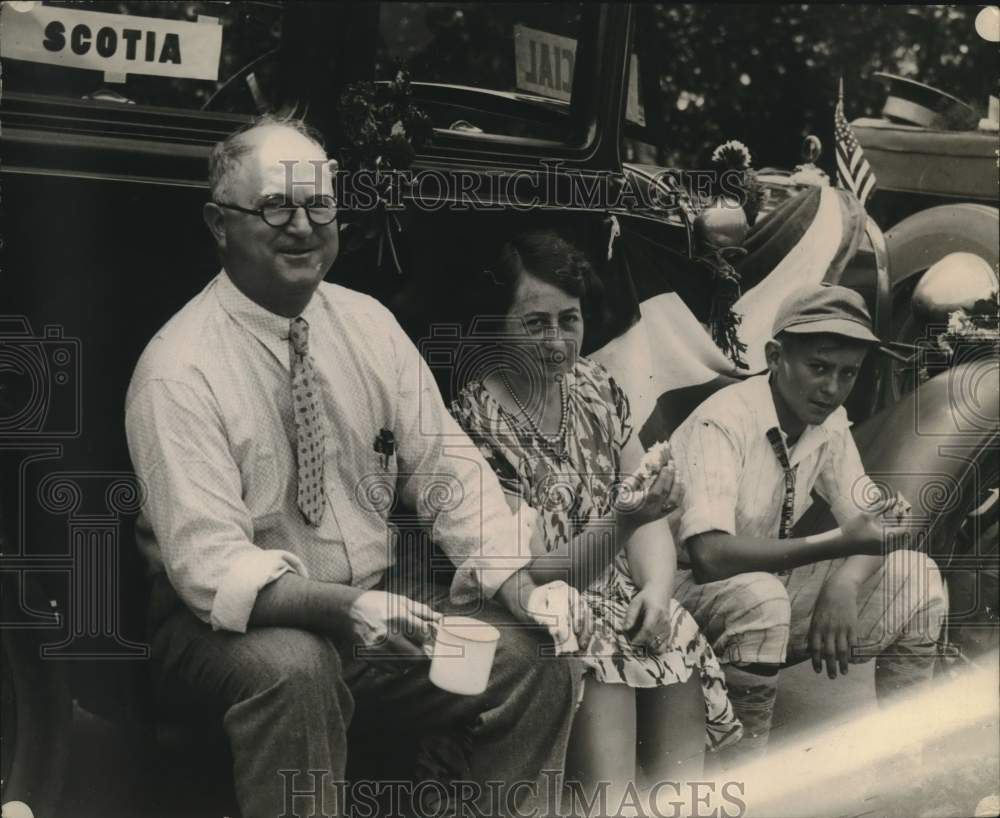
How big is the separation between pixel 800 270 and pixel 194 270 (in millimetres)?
1557

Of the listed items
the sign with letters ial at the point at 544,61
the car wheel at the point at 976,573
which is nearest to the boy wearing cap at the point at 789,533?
the car wheel at the point at 976,573

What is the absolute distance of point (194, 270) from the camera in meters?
2.80

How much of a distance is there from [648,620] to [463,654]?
500mm

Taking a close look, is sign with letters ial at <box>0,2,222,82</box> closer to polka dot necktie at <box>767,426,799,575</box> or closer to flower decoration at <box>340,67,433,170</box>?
flower decoration at <box>340,67,433,170</box>

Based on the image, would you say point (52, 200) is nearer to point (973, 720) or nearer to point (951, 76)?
point (951, 76)

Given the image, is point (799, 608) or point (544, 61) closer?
point (544, 61)

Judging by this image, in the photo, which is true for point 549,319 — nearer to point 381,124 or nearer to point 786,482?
point 381,124

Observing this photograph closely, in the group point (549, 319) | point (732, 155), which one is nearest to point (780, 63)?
point (732, 155)

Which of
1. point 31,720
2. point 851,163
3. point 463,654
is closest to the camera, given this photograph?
point 31,720

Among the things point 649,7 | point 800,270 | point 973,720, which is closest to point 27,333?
point 649,7

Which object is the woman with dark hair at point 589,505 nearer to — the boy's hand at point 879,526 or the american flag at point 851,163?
the boy's hand at point 879,526

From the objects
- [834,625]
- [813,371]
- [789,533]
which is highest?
[813,371]

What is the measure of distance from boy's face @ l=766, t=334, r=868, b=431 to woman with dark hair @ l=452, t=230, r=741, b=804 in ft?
1.44

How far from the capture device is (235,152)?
2797 millimetres
